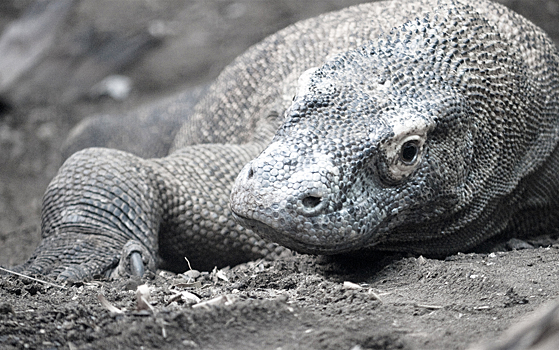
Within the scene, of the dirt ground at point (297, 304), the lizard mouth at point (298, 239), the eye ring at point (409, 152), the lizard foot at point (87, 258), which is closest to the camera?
the dirt ground at point (297, 304)

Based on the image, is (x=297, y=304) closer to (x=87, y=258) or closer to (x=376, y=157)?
(x=376, y=157)

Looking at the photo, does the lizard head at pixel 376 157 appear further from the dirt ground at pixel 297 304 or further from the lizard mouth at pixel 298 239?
the dirt ground at pixel 297 304

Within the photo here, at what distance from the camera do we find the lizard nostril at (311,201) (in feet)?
8.99

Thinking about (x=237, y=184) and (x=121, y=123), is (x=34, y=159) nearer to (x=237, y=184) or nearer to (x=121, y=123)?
(x=121, y=123)

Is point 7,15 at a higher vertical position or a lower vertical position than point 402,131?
higher

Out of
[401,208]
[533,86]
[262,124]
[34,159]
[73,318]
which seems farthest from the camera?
[34,159]

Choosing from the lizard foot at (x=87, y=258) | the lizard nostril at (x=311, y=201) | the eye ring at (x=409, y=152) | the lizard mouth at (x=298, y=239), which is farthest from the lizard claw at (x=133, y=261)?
the eye ring at (x=409, y=152)

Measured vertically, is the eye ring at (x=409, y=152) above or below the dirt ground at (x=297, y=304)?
above

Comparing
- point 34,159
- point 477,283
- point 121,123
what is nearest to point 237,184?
point 477,283

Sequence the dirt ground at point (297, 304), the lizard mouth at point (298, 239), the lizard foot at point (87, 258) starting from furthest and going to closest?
1. the lizard foot at point (87, 258)
2. the lizard mouth at point (298, 239)
3. the dirt ground at point (297, 304)

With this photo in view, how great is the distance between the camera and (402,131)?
302cm

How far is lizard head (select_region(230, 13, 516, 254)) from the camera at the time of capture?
9.04 ft

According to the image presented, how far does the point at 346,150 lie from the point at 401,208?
45 centimetres

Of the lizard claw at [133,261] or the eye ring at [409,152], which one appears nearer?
the eye ring at [409,152]
